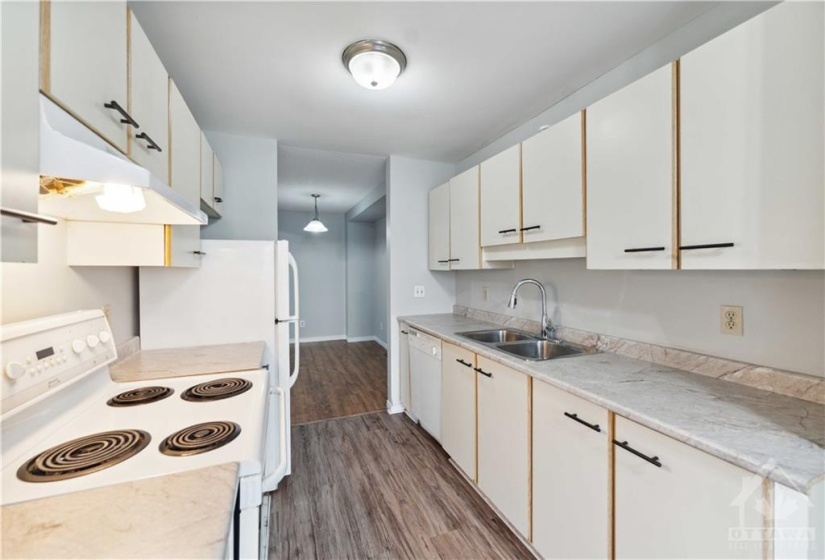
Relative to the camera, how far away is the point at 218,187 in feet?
7.84

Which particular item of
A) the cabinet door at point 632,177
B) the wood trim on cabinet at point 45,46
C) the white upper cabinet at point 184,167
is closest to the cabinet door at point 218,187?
the white upper cabinet at point 184,167

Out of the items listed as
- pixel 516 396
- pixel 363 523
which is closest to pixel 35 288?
pixel 363 523

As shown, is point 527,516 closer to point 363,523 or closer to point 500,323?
point 363,523

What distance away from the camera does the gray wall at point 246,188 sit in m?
2.66

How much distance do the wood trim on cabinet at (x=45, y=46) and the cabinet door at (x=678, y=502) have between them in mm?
1775

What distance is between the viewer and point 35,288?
115 centimetres

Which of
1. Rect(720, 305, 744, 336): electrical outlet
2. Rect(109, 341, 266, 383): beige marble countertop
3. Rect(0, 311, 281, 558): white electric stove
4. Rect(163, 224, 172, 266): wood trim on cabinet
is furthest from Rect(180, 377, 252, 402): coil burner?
Rect(720, 305, 744, 336): electrical outlet

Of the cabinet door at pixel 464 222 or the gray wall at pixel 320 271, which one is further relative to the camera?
the gray wall at pixel 320 271

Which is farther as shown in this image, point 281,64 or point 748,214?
point 281,64

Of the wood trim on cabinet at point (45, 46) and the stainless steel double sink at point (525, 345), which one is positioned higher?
the wood trim on cabinet at point (45, 46)

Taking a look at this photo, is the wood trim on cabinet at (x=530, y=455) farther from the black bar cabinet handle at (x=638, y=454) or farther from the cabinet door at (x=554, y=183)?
the cabinet door at (x=554, y=183)

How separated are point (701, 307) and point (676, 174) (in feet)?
1.95

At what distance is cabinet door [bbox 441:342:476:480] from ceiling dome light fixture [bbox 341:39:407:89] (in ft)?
5.13

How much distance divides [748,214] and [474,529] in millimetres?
1793
